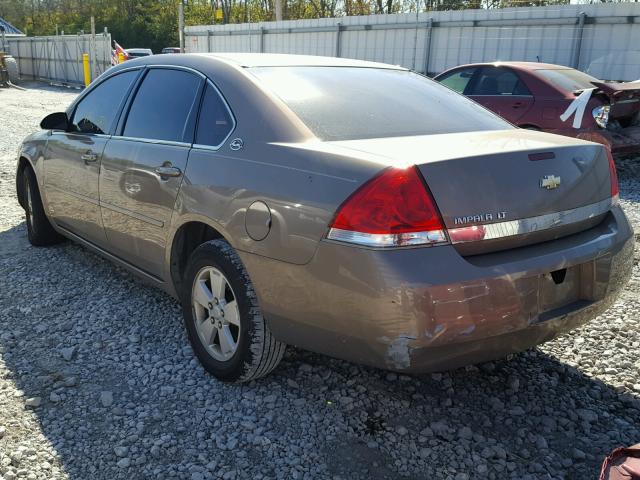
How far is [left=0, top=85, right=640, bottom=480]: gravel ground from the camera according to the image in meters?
2.54

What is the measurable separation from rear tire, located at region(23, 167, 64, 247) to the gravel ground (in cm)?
144

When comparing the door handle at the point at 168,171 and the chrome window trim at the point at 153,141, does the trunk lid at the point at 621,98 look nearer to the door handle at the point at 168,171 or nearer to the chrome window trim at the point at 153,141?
the chrome window trim at the point at 153,141

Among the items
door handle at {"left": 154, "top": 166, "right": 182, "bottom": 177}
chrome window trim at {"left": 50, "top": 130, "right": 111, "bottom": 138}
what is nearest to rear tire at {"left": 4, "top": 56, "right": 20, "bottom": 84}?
chrome window trim at {"left": 50, "top": 130, "right": 111, "bottom": 138}

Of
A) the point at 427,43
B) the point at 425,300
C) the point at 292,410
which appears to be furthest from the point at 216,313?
the point at 427,43

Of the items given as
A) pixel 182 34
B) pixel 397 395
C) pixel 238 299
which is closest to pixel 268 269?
pixel 238 299

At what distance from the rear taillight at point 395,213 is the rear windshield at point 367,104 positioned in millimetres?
538

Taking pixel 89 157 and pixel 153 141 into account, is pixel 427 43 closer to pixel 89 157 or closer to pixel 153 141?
pixel 89 157

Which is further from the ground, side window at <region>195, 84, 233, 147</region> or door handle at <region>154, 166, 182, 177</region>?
side window at <region>195, 84, 233, 147</region>

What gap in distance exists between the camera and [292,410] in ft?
9.57

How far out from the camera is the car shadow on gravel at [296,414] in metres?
2.54

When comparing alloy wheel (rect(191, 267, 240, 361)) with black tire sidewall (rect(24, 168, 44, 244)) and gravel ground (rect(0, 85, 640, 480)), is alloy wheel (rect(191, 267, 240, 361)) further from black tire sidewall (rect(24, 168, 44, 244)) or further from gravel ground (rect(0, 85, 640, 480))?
black tire sidewall (rect(24, 168, 44, 244))

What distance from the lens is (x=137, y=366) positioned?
333 centimetres

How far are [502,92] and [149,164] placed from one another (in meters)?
6.47

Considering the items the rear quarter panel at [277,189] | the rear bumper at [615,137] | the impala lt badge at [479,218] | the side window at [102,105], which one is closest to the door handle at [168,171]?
the rear quarter panel at [277,189]
